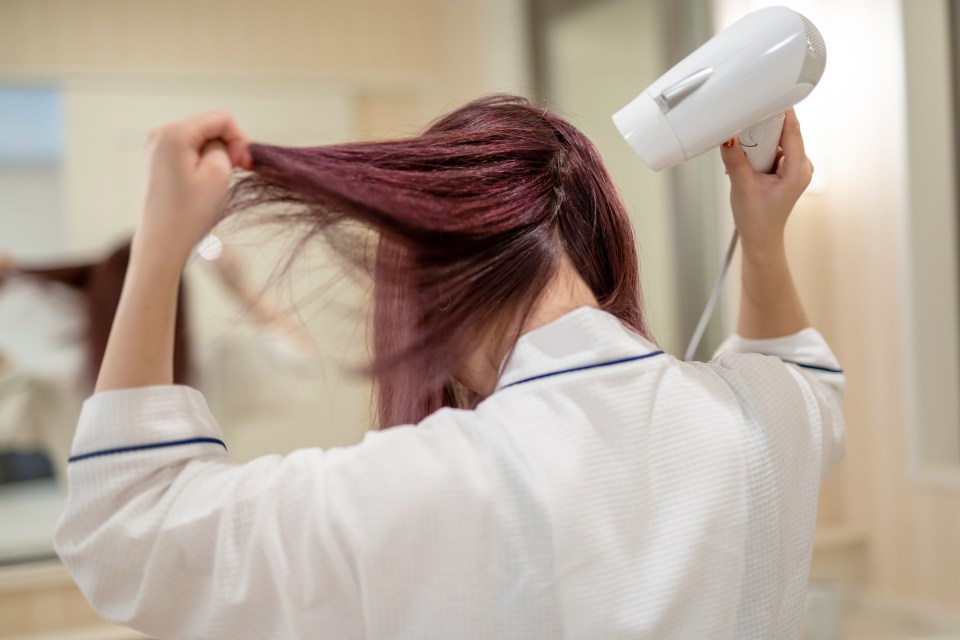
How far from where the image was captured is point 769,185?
59 cm

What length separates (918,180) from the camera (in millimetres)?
1351

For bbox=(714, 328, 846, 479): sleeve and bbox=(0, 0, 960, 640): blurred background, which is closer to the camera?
bbox=(714, 328, 846, 479): sleeve

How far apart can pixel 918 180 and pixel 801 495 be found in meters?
1.02

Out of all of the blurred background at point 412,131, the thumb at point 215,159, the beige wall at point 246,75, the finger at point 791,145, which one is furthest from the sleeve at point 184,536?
the beige wall at point 246,75

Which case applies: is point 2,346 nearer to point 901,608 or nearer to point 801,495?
point 801,495

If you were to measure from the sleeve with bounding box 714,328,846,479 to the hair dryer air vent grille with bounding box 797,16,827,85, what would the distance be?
0.17 meters

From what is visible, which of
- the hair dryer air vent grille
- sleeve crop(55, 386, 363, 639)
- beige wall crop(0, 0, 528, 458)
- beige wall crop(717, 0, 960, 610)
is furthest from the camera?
beige wall crop(0, 0, 528, 458)

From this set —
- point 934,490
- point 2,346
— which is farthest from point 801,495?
point 2,346

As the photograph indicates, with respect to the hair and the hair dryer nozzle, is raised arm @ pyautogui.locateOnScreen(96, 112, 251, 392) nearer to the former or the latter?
the hair

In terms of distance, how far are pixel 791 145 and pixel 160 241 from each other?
410mm

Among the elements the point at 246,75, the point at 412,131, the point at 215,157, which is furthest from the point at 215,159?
the point at 246,75

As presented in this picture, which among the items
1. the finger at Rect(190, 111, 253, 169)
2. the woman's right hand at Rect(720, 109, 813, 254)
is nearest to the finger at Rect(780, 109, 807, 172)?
the woman's right hand at Rect(720, 109, 813, 254)

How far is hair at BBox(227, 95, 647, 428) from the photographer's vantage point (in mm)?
445

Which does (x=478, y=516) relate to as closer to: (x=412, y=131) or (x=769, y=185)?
(x=769, y=185)
